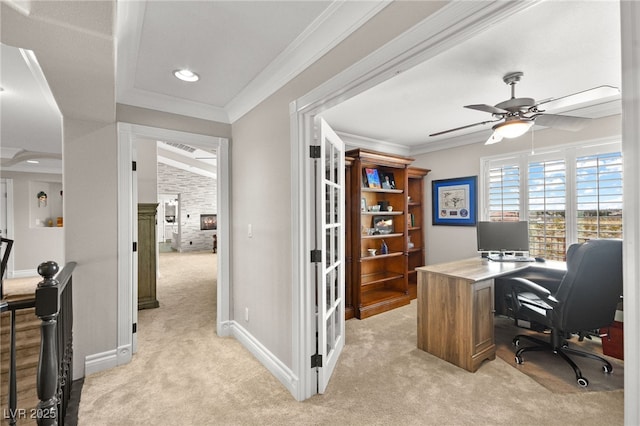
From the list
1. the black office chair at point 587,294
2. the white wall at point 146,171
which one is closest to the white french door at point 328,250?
the black office chair at point 587,294

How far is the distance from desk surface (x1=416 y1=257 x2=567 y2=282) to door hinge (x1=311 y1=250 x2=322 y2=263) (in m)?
1.27

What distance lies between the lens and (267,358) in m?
2.54

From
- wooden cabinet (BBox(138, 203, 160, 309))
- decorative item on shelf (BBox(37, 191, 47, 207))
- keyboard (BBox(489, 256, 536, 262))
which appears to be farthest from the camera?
decorative item on shelf (BBox(37, 191, 47, 207))

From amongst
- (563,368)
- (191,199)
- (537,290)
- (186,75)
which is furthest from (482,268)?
(191,199)

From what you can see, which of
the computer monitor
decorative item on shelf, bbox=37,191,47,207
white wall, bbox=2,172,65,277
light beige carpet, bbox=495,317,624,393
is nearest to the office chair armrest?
light beige carpet, bbox=495,317,624,393

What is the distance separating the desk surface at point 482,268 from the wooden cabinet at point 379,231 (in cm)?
105

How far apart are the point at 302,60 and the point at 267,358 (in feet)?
7.52

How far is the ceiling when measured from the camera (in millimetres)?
1685

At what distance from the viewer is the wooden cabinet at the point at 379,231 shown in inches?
151

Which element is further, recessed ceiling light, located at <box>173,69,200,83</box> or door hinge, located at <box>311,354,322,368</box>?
recessed ceiling light, located at <box>173,69,200,83</box>

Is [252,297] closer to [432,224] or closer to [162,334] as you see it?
[162,334]

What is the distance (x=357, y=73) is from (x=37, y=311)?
72.2 inches

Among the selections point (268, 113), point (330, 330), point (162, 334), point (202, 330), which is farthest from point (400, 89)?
point (162, 334)

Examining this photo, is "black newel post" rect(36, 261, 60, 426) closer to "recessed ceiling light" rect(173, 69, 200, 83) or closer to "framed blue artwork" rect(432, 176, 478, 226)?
"recessed ceiling light" rect(173, 69, 200, 83)
